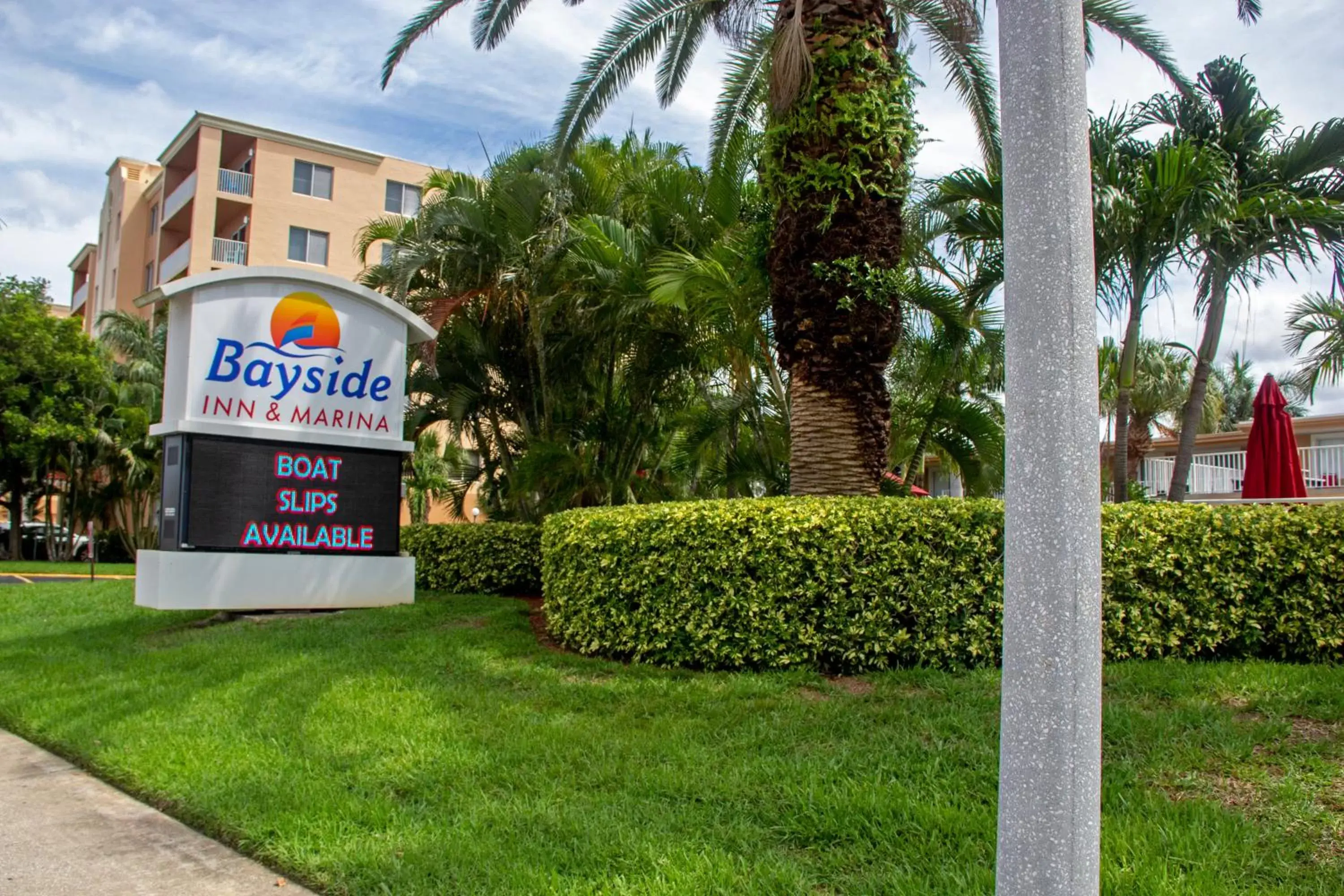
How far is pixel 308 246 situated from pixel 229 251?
2.73 meters

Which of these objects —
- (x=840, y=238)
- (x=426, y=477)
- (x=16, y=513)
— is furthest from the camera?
(x=426, y=477)

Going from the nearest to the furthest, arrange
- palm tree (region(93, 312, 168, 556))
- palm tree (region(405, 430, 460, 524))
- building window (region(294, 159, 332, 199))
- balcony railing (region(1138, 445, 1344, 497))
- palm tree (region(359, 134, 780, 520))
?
palm tree (region(359, 134, 780, 520)) → balcony railing (region(1138, 445, 1344, 497)) → palm tree (region(405, 430, 460, 524)) → palm tree (region(93, 312, 168, 556)) → building window (region(294, 159, 332, 199))

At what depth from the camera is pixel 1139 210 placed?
9258 millimetres

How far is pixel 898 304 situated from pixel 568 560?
3.69m

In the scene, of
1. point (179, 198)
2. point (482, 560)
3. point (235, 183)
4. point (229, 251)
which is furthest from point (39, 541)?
point (482, 560)

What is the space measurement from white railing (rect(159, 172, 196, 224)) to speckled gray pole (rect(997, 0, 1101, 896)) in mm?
38796

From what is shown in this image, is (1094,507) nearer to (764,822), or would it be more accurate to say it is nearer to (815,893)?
(815,893)

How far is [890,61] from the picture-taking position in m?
8.98

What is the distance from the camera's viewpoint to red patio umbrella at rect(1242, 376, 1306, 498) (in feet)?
40.0

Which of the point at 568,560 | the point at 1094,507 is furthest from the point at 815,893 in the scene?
the point at 568,560

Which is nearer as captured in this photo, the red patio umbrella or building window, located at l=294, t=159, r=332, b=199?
the red patio umbrella

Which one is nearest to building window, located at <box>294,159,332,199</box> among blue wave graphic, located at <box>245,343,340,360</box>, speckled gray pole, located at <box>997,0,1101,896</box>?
blue wave graphic, located at <box>245,343,340,360</box>

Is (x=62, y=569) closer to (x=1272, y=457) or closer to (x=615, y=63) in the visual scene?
(x=615, y=63)

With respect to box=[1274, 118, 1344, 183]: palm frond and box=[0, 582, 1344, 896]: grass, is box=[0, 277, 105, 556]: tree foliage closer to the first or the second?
box=[0, 582, 1344, 896]: grass
